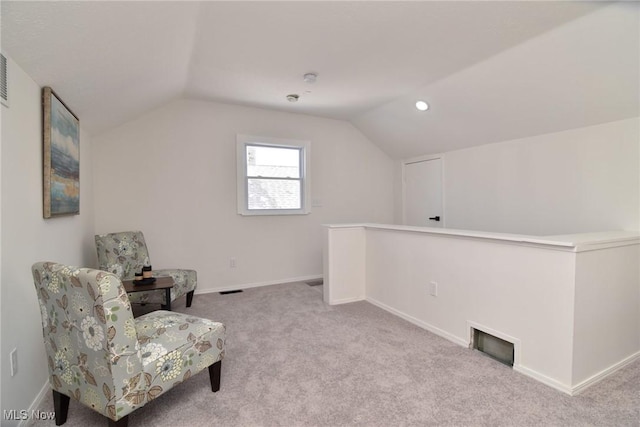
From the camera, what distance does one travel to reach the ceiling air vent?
1.50 m

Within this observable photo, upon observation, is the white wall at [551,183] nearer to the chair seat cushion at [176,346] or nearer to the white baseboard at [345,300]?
the white baseboard at [345,300]

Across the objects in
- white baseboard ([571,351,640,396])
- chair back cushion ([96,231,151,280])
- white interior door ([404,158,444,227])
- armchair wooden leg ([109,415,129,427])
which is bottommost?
white baseboard ([571,351,640,396])

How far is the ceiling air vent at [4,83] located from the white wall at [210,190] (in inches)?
93.4

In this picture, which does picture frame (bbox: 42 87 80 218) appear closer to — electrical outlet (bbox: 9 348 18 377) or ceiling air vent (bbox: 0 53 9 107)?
ceiling air vent (bbox: 0 53 9 107)

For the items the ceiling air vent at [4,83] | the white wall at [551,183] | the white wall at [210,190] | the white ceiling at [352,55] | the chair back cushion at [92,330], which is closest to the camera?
the chair back cushion at [92,330]

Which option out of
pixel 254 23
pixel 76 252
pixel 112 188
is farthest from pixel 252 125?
pixel 76 252

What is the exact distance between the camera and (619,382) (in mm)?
2070

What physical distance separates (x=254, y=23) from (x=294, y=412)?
2.58 m

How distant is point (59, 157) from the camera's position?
2242 millimetres

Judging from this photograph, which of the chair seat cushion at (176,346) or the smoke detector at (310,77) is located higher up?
the smoke detector at (310,77)

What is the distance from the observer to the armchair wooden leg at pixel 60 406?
66.5 inches

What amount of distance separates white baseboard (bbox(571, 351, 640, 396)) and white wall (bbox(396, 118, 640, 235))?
1114 mm

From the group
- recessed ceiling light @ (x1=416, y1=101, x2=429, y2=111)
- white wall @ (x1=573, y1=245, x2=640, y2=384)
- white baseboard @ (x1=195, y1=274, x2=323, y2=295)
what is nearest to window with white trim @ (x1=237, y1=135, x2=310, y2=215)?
white baseboard @ (x1=195, y1=274, x2=323, y2=295)

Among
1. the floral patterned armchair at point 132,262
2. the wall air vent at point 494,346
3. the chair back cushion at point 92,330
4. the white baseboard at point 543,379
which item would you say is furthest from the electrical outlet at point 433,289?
the floral patterned armchair at point 132,262
